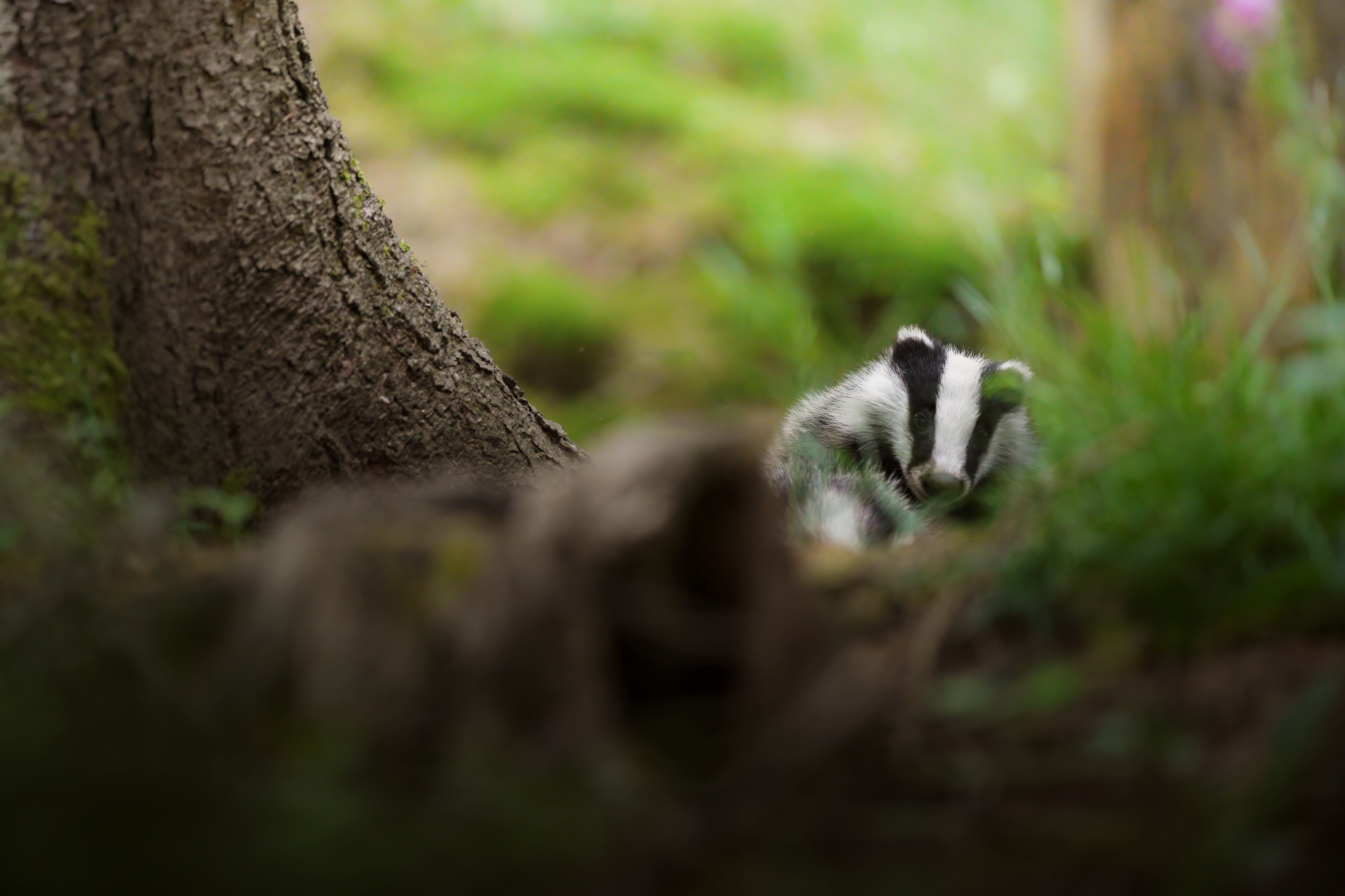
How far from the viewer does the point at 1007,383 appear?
283cm

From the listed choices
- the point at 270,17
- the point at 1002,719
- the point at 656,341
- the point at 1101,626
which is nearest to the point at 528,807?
the point at 1002,719

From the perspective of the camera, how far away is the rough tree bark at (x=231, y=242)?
2.10 m

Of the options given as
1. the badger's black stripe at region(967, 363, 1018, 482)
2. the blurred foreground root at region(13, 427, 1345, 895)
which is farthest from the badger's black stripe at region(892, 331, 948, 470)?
the blurred foreground root at region(13, 427, 1345, 895)

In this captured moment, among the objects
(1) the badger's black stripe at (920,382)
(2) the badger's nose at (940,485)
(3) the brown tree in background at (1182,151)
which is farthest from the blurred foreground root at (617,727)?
(3) the brown tree in background at (1182,151)

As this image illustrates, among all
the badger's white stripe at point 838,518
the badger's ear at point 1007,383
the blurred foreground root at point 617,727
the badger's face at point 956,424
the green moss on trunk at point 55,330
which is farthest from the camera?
the badger's face at point 956,424

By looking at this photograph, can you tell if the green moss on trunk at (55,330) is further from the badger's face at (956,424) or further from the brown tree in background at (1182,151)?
the brown tree in background at (1182,151)

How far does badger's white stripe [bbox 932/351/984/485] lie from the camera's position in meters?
3.26

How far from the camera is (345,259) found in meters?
2.48

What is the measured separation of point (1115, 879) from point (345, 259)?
1.89m

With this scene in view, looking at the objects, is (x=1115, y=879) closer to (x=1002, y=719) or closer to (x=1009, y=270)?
(x=1002, y=719)

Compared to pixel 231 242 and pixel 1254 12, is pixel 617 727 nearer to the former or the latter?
pixel 231 242

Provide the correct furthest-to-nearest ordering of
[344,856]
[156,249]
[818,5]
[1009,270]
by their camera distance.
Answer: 1. [818,5]
2. [1009,270]
3. [156,249]
4. [344,856]

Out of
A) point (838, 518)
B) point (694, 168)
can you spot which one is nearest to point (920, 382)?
point (838, 518)

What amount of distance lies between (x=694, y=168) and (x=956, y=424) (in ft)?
14.2
